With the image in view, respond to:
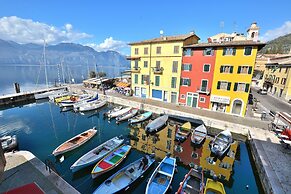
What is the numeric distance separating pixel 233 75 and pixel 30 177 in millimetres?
25649

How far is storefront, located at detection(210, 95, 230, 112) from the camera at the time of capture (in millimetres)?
23341

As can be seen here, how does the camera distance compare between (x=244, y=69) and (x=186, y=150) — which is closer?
(x=186, y=150)

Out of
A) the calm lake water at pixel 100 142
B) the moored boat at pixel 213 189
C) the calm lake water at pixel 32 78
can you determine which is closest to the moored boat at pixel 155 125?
the calm lake water at pixel 100 142

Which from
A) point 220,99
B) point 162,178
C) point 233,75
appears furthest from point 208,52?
point 162,178

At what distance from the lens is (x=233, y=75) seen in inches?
879

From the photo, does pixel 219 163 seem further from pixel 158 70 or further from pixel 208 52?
pixel 158 70

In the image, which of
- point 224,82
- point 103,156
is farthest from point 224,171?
point 224,82

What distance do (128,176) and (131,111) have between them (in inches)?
623

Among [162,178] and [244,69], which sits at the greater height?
Answer: [244,69]

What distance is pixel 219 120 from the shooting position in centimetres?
2084

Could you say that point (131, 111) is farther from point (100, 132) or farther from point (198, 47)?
point (198, 47)

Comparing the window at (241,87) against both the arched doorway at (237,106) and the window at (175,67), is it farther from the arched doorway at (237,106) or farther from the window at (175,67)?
the window at (175,67)

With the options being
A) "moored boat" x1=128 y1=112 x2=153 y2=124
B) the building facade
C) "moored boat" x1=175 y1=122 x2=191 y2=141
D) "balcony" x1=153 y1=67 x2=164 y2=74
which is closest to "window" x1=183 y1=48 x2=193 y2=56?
the building facade

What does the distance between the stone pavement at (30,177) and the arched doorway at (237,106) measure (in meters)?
23.2
